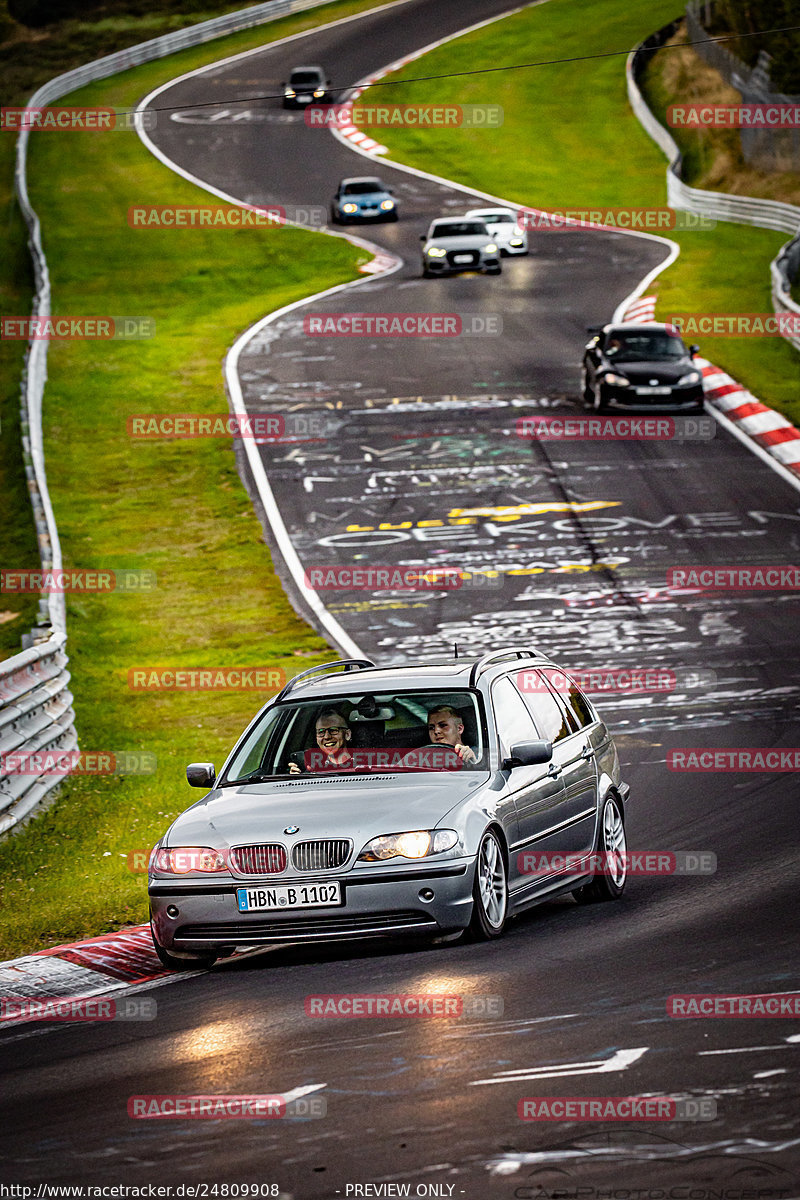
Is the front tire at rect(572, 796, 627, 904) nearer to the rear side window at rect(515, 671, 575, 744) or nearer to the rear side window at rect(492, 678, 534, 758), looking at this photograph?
the rear side window at rect(515, 671, 575, 744)

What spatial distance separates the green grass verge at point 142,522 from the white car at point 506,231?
12.1 ft

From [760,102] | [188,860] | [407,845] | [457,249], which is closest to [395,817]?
[407,845]

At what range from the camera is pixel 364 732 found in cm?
1039

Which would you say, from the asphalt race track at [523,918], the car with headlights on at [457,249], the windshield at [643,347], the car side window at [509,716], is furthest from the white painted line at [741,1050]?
the car with headlights on at [457,249]

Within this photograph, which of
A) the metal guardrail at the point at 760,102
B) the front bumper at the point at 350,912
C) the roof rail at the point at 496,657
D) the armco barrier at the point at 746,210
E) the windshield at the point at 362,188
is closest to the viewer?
the front bumper at the point at 350,912

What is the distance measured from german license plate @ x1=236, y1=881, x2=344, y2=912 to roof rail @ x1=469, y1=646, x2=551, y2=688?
177cm

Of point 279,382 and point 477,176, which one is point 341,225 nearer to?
point 477,176

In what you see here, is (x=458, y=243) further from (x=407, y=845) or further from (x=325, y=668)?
(x=407, y=845)

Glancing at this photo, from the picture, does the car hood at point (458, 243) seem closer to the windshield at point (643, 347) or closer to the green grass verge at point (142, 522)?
the green grass verge at point (142, 522)

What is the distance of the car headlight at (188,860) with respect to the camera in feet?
30.3

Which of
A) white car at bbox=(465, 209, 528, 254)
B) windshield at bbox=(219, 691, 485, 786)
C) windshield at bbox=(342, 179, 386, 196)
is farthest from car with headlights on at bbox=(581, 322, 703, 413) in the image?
windshield at bbox=(342, 179, 386, 196)

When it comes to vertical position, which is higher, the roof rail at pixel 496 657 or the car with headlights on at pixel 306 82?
the roof rail at pixel 496 657

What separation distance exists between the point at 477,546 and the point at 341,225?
2874cm

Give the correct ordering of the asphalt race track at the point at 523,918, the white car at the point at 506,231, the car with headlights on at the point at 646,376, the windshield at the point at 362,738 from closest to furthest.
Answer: the asphalt race track at the point at 523,918 < the windshield at the point at 362,738 < the car with headlights on at the point at 646,376 < the white car at the point at 506,231
